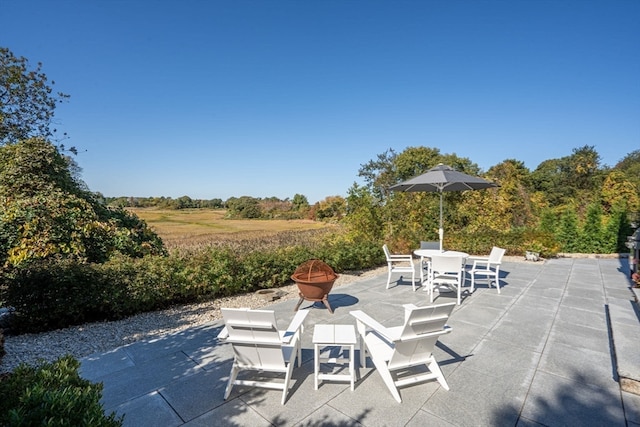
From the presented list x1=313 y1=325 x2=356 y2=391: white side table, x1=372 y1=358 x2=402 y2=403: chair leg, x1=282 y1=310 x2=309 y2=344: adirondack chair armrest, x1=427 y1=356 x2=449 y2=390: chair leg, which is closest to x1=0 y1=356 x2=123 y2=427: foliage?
x1=282 y1=310 x2=309 y2=344: adirondack chair armrest

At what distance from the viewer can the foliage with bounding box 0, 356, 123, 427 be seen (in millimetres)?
1210

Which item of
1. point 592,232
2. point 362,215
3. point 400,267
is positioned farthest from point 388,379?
point 592,232

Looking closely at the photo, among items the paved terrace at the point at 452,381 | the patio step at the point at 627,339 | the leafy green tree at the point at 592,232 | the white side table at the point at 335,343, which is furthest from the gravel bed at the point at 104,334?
the leafy green tree at the point at 592,232

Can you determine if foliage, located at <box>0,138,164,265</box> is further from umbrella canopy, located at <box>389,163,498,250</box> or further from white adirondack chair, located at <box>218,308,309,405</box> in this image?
umbrella canopy, located at <box>389,163,498,250</box>

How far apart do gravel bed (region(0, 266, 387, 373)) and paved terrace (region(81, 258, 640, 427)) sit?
35cm

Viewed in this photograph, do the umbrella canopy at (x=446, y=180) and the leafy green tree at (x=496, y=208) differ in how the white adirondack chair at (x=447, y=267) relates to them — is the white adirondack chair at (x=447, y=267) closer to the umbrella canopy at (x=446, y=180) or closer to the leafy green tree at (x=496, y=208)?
the umbrella canopy at (x=446, y=180)

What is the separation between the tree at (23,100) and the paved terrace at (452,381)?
10266 millimetres

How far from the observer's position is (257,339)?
2.40m

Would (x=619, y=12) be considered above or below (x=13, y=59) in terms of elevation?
below

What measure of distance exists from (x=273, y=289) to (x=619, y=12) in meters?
10.1

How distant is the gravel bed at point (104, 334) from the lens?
344 centimetres

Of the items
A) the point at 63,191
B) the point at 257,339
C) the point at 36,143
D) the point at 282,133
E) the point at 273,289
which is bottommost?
the point at 273,289

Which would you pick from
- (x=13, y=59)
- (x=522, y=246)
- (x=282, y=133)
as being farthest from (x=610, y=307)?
(x=13, y=59)

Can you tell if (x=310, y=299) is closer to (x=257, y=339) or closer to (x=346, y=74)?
(x=257, y=339)
